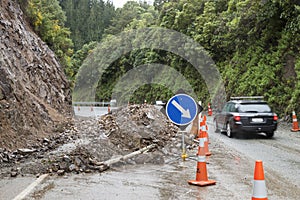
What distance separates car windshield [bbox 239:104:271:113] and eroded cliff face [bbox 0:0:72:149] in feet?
24.3

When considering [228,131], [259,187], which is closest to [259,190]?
[259,187]

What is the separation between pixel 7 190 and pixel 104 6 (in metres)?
97.9

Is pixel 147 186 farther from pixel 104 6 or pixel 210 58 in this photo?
pixel 104 6

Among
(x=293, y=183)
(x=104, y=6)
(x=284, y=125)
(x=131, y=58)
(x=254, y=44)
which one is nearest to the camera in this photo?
(x=293, y=183)

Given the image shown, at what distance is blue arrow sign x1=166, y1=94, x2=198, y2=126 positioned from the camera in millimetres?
9289

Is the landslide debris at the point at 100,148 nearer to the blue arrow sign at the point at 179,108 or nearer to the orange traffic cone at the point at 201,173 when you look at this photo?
the blue arrow sign at the point at 179,108

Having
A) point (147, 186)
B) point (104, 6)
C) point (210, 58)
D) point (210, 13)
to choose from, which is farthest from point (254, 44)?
point (104, 6)

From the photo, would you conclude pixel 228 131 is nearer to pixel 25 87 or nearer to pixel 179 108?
pixel 179 108

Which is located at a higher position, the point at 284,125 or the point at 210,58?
the point at 210,58

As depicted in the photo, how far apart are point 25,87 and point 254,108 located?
970 cm

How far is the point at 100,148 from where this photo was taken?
34.1 ft

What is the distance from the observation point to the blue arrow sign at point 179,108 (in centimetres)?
929

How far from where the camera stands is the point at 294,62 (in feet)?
75.4

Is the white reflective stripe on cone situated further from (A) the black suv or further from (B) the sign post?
(A) the black suv
